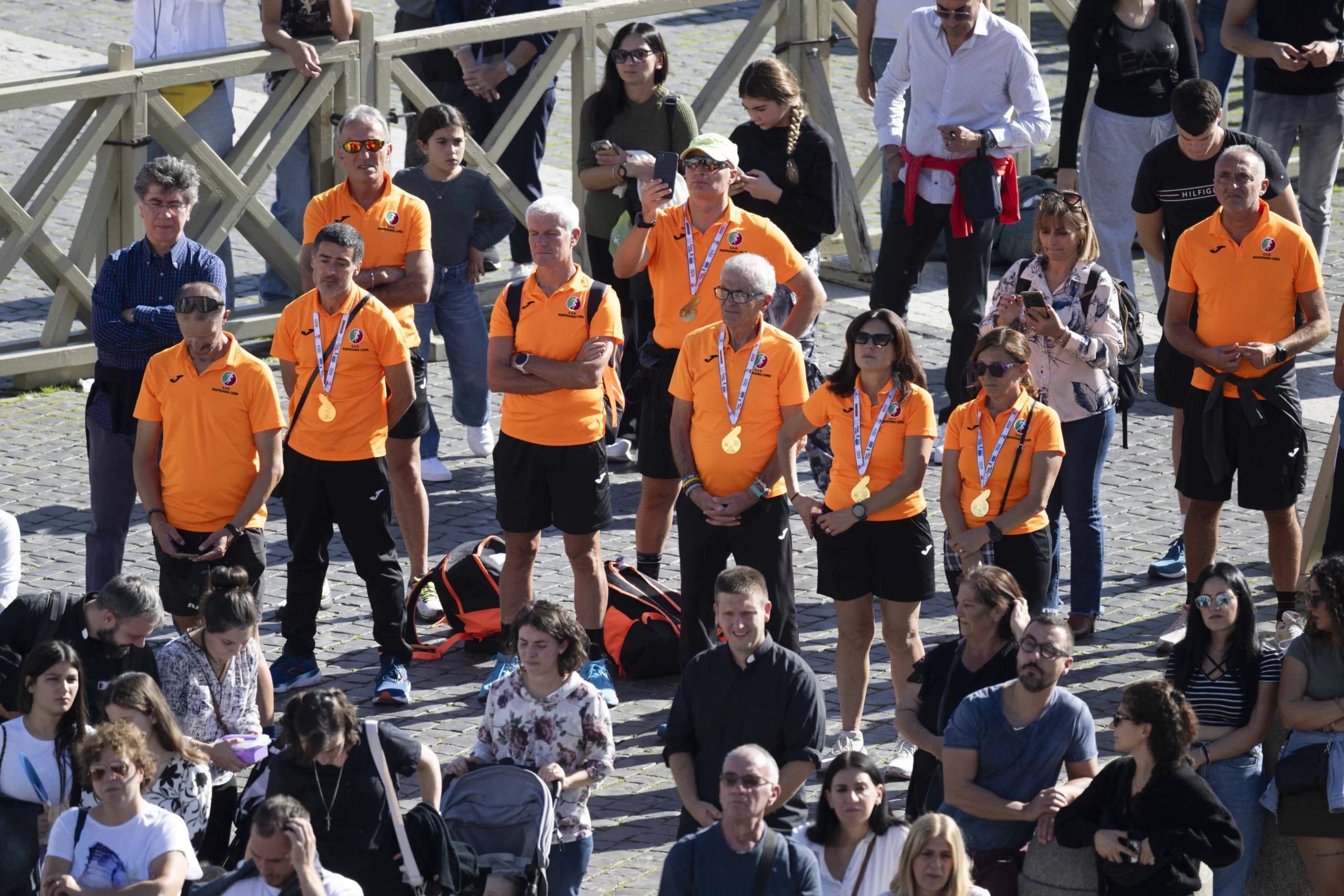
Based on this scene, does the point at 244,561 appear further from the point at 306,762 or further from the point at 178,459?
the point at 306,762

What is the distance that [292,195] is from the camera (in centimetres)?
1391

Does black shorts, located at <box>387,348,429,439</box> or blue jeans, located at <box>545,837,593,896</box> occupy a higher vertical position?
black shorts, located at <box>387,348,429,439</box>

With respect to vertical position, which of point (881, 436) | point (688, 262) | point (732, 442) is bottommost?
point (732, 442)

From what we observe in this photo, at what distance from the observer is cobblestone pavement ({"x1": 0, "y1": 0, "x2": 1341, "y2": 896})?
28.7 ft

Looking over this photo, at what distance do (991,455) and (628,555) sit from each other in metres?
2.46

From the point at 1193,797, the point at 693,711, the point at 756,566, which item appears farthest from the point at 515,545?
the point at 1193,797

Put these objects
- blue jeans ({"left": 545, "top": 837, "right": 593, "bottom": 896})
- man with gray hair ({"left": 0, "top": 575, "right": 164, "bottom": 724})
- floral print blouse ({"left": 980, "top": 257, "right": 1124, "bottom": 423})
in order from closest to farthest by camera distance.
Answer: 1. blue jeans ({"left": 545, "top": 837, "right": 593, "bottom": 896})
2. man with gray hair ({"left": 0, "top": 575, "right": 164, "bottom": 724})
3. floral print blouse ({"left": 980, "top": 257, "right": 1124, "bottom": 423})

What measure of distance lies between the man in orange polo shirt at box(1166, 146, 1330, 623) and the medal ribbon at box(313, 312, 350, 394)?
3680 millimetres

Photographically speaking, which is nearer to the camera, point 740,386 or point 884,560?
point 884,560

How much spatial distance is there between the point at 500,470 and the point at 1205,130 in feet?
12.1

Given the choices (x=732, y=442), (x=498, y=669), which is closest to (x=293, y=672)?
(x=498, y=669)

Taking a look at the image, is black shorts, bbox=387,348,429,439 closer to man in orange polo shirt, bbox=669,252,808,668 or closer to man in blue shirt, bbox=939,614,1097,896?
man in orange polo shirt, bbox=669,252,808,668

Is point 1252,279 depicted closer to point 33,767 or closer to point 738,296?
point 738,296

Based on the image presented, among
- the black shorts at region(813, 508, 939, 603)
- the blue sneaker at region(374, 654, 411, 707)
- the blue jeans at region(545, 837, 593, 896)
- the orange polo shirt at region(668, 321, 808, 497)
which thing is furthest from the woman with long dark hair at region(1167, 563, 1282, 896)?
the blue sneaker at region(374, 654, 411, 707)
